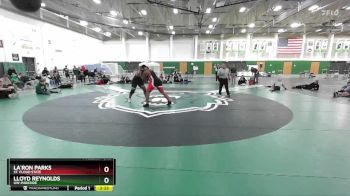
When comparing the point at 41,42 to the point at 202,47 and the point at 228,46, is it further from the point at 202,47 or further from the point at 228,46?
the point at 228,46

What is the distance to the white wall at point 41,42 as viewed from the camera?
1412cm

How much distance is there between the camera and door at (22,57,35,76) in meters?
15.9

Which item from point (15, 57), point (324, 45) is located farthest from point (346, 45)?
point (15, 57)

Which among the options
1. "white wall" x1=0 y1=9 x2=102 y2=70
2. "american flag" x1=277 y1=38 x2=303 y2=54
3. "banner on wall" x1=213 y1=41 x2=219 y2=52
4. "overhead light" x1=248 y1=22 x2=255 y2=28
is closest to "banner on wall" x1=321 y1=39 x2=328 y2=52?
"american flag" x1=277 y1=38 x2=303 y2=54

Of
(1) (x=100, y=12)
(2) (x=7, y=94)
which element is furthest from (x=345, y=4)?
(2) (x=7, y=94)

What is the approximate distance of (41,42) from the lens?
17.8 metres

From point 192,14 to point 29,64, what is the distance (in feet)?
45.7

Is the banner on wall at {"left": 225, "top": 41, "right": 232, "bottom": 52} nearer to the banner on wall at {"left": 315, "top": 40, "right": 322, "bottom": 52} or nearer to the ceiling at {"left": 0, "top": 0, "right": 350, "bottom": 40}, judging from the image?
the ceiling at {"left": 0, "top": 0, "right": 350, "bottom": 40}

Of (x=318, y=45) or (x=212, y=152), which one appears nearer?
(x=212, y=152)

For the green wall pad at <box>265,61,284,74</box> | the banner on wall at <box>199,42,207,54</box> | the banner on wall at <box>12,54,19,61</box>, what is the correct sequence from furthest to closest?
the banner on wall at <box>199,42,207,54</box>, the green wall pad at <box>265,61,284,74</box>, the banner on wall at <box>12,54,19,61</box>

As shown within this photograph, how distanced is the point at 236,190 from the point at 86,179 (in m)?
1.68

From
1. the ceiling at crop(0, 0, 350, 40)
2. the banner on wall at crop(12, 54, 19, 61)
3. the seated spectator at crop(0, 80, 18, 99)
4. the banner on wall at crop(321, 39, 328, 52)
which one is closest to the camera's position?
the seated spectator at crop(0, 80, 18, 99)
